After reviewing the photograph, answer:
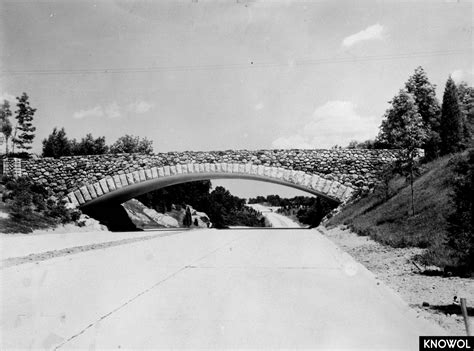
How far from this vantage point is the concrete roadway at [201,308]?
4.22 metres

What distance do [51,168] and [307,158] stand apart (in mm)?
14455

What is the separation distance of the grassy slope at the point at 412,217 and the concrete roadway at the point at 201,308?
2915 millimetres

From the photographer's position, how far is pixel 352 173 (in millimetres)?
26266

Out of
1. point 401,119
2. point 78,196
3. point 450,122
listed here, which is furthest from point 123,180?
point 401,119

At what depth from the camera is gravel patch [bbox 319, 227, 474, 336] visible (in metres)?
4.95

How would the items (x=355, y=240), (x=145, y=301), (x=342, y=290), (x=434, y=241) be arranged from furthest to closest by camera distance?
(x=355, y=240) < (x=434, y=241) < (x=342, y=290) < (x=145, y=301)

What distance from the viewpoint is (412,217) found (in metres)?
13.7

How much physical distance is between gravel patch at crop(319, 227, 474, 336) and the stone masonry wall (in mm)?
15116

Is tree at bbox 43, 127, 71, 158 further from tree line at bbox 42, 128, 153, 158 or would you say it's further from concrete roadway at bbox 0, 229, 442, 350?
concrete roadway at bbox 0, 229, 442, 350

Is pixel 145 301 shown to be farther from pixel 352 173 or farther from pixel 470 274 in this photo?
pixel 352 173

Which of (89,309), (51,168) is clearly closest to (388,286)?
(89,309)

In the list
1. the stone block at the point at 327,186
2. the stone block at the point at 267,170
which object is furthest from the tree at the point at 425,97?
the stone block at the point at 267,170

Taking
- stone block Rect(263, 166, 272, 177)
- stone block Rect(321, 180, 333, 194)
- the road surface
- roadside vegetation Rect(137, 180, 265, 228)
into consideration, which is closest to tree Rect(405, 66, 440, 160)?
the road surface

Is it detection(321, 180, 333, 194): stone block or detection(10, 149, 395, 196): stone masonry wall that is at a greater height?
detection(10, 149, 395, 196): stone masonry wall
